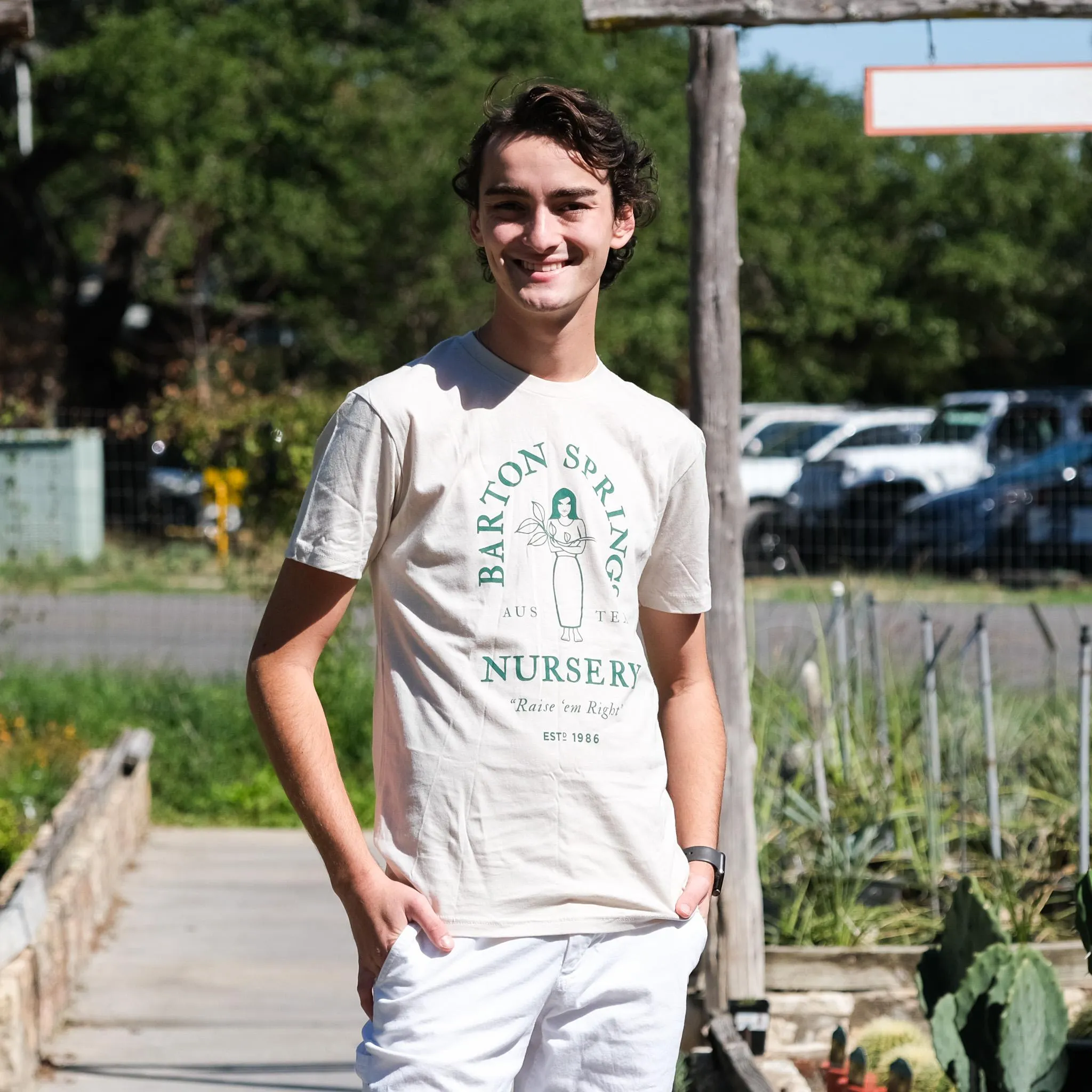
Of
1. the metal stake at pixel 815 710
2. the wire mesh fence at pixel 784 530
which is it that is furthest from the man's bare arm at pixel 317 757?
the wire mesh fence at pixel 784 530

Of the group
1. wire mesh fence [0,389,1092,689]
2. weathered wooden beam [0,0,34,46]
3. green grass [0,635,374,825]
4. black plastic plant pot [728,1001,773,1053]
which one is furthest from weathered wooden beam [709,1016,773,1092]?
green grass [0,635,374,825]

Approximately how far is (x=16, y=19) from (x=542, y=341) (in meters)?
2.63

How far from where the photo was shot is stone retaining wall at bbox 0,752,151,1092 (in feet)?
13.0

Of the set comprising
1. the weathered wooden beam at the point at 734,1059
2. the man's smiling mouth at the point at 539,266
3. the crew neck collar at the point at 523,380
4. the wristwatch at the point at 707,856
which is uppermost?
the man's smiling mouth at the point at 539,266

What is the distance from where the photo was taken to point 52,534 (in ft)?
33.0

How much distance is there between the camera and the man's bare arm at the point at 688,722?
7.28 ft

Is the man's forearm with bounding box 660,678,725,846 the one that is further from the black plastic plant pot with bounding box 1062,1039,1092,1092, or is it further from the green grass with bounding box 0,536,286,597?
the green grass with bounding box 0,536,286,597

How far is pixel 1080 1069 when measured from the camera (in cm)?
345

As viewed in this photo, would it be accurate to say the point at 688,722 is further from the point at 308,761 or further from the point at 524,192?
the point at 524,192

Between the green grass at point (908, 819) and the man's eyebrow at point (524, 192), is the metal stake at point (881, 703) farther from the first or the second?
the man's eyebrow at point (524, 192)

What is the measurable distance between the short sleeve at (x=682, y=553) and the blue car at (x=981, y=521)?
12568mm

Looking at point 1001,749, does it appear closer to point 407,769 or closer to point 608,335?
point 407,769

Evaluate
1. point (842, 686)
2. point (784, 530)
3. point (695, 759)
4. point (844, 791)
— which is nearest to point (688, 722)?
point (695, 759)

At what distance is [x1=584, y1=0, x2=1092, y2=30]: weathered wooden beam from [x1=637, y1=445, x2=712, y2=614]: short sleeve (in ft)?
6.67
